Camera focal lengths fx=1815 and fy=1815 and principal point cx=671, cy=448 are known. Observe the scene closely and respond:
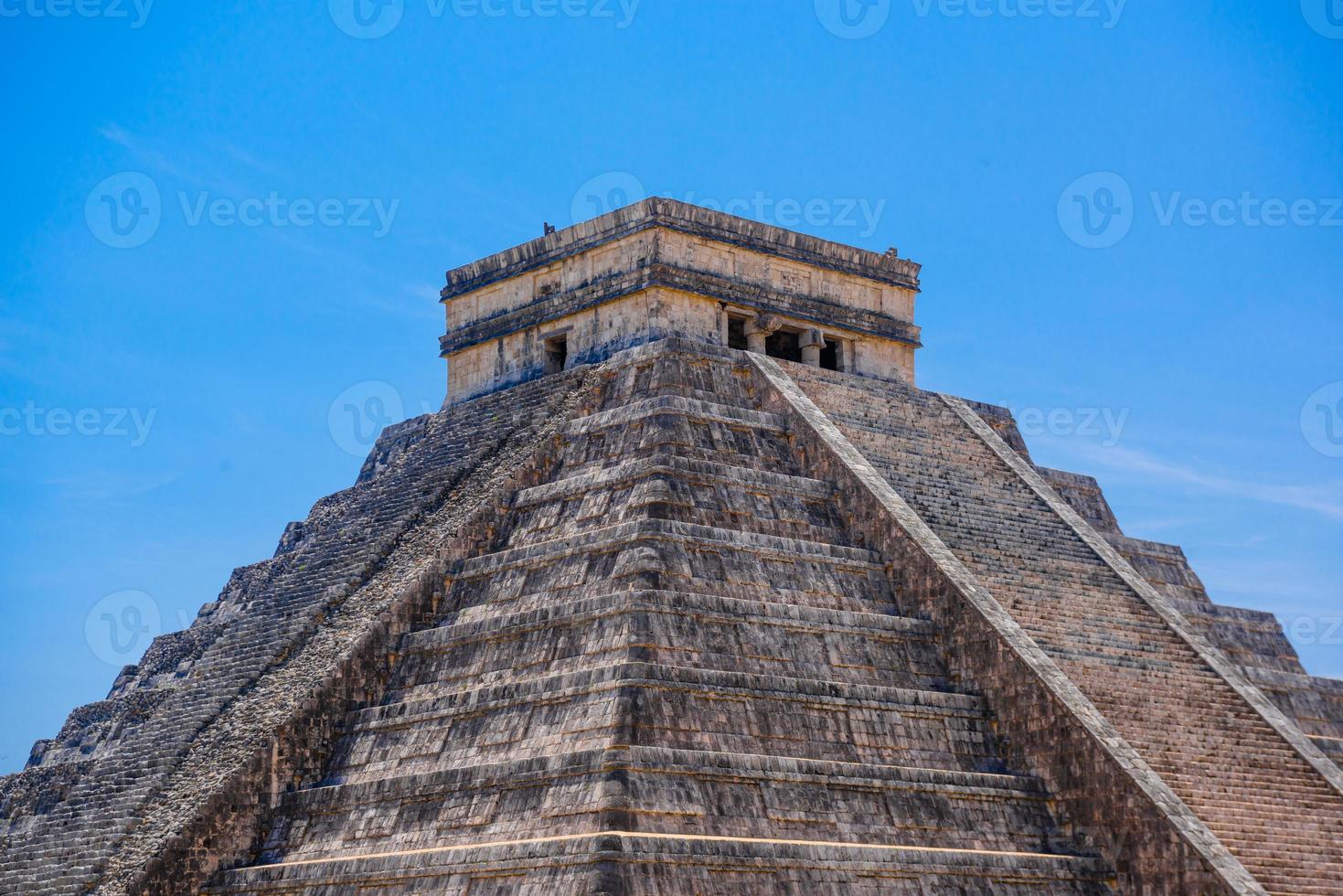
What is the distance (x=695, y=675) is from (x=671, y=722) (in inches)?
25.1

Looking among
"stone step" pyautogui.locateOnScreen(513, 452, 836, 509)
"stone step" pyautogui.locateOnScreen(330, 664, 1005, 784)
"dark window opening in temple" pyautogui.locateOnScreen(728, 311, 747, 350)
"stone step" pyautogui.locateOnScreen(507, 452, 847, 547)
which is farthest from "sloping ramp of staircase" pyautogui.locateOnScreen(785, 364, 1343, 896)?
"stone step" pyautogui.locateOnScreen(330, 664, 1005, 784)

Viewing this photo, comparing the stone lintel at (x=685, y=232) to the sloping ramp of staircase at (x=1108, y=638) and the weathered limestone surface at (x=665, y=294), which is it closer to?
the weathered limestone surface at (x=665, y=294)

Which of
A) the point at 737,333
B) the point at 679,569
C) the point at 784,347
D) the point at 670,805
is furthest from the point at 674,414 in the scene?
the point at 670,805

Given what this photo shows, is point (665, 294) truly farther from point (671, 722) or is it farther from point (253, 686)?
point (671, 722)

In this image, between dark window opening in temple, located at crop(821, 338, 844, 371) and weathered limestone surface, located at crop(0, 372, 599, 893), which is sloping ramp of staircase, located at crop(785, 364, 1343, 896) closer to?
dark window opening in temple, located at crop(821, 338, 844, 371)

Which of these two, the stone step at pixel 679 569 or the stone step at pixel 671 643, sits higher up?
the stone step at pixel 679 569

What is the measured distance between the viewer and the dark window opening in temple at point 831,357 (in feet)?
84.3

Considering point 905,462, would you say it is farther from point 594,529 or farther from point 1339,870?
point 1339,870

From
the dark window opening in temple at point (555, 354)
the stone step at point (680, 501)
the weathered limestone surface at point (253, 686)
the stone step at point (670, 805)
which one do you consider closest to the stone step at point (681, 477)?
the stone step at point (680, 501)

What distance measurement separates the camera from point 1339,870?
17469 mm

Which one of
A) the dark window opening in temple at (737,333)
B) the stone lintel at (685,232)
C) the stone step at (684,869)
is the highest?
the stone lintel at (685,232)

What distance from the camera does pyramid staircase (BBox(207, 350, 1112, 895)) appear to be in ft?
51.6

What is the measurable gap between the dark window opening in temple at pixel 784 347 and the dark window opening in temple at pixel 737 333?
28.9 inches

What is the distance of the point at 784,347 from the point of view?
2559 centimetres
